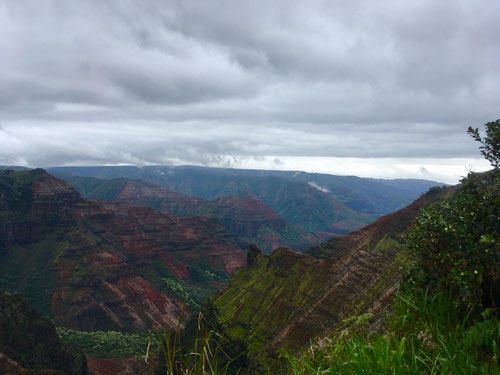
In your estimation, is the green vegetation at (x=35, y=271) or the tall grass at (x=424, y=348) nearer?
the tall grass at (x=424, y=348)

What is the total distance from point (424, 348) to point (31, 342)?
94.6 metres

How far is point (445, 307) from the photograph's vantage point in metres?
6.97

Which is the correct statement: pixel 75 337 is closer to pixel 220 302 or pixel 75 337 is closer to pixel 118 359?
pixel 118 359

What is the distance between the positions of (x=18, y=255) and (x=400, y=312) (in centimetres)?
21669

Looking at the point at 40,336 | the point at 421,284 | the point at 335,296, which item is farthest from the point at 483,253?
the point at 40,336

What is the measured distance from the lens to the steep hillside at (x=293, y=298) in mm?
67500

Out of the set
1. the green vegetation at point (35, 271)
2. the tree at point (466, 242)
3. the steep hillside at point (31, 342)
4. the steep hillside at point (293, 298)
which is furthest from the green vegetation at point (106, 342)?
the tree at point (466, 242)

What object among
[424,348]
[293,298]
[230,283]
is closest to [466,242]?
[424,348]

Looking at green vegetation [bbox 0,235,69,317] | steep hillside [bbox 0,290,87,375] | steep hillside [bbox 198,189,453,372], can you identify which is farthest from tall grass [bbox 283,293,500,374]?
green vegetation [bbox 0,235,69,317]

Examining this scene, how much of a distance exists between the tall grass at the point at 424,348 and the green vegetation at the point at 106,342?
4776 inches

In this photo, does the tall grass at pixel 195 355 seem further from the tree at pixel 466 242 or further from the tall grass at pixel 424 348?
the tree at pixel 466 242

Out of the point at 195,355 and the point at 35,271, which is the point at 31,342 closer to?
the point at 195,355

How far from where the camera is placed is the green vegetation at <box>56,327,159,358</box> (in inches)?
4582

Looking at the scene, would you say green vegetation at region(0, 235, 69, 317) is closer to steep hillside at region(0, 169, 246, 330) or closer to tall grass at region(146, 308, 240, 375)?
steep hillside at region(0, 169, 246, 330)
